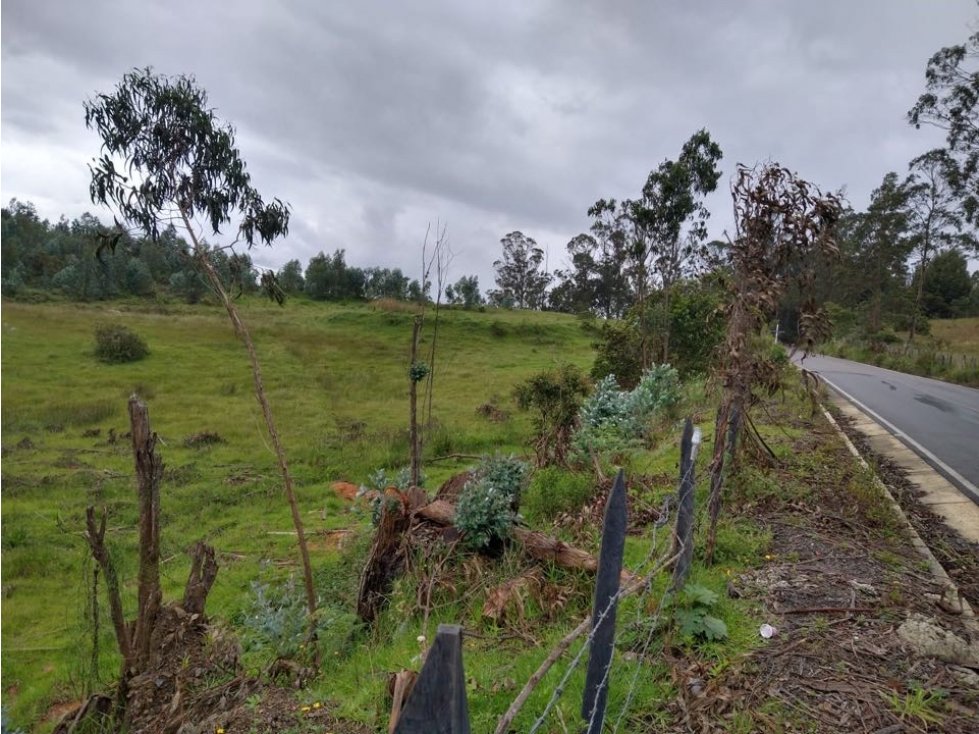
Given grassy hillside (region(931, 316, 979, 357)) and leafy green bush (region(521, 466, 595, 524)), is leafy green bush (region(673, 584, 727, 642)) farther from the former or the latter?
grassy hillside (region(931, 316, 979, 357))

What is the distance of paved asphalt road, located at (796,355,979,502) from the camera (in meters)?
8.05

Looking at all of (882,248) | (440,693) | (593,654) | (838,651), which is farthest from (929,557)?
(882,248)

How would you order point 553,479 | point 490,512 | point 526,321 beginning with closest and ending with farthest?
1. point 490,512
2. point 553,479
3. point 526,321

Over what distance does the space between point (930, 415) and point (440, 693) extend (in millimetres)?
14470

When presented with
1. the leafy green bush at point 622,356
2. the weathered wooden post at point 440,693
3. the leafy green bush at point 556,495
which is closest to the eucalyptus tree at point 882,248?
the leafy green bush at point 622,356

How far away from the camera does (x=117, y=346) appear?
2488 cm

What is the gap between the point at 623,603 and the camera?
4.21 m

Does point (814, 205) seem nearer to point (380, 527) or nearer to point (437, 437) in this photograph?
point (380, 527)

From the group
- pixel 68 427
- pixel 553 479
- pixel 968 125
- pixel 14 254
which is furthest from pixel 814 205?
pixel 14 254

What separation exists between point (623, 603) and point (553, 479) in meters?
2.61

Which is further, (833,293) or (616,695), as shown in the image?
(833,293)

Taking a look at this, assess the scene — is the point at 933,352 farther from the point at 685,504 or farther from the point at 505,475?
the point at 685,504

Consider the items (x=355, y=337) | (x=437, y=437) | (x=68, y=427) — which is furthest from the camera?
(x=355, y=337)

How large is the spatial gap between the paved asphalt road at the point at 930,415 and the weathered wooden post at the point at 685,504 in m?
4.57
